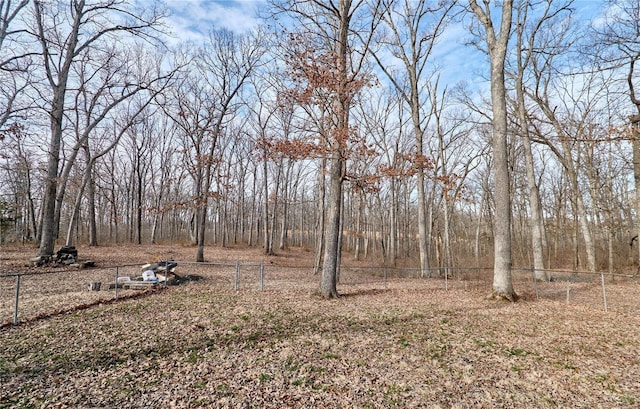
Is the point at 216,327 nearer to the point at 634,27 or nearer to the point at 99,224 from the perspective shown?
the point at 634,27

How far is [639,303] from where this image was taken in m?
8.61

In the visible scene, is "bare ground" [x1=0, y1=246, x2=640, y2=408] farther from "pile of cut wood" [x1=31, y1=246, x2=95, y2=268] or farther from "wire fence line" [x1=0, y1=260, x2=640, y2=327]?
"pile of cut wood" [x1=31, y1=246, x2=95, y2=268]

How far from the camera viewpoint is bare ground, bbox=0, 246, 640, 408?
349 cm

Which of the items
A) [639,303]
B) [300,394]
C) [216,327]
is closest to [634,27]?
[639,303]

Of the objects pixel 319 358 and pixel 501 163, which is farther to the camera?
pixel 501 163

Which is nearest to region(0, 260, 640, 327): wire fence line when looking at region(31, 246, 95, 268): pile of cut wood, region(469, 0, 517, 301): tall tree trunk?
region(31, 246, 95, 268): pile of cut wood

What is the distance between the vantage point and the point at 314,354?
4.62 meters

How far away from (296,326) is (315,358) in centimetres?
153

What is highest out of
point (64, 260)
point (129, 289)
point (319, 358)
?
point (64, 260)

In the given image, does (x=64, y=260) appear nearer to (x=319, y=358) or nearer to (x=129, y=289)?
(x=129, y=289)

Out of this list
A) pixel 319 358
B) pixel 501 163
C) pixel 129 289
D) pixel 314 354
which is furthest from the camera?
pixel 129 289

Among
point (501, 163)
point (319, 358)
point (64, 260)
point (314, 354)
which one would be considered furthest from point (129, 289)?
point (501, 163)

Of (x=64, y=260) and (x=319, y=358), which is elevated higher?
(x=64, y=260)

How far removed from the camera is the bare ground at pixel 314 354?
3.49 meters
